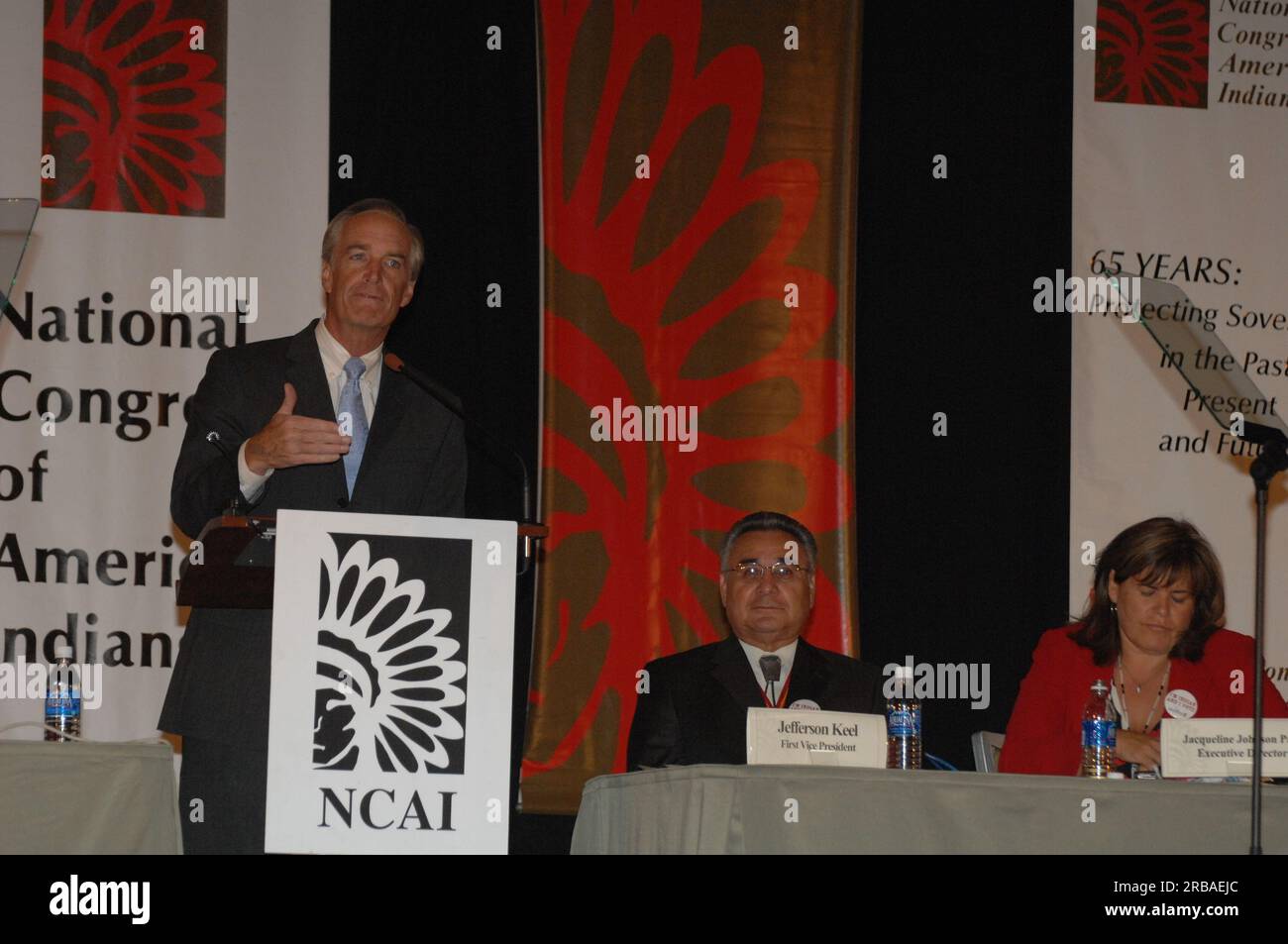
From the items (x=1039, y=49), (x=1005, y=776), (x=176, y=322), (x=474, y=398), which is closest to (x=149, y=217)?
(x=176, y=322)

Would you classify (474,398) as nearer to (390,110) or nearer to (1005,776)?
(390,110)

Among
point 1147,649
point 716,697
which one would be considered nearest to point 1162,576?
point 1147,649

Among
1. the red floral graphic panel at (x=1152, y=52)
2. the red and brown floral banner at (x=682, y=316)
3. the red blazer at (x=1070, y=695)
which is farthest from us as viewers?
the red floral graphic panel at (x=1152, y=52)

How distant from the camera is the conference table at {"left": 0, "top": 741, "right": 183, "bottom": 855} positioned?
Result: 2.09 meters

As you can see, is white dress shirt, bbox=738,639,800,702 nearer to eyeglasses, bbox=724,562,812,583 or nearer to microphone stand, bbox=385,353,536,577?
eyeglasses, bbox=724,562,812,583

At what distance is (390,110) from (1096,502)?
241 cm

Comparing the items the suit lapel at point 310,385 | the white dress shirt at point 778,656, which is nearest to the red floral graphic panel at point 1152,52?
the white dress shirt at point 778,656

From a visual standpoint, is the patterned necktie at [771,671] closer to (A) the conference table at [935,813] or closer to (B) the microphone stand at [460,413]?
(B) the microphone stand at [460,413]

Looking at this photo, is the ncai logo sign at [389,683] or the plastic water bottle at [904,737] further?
the plastic water bottle at [904,737]

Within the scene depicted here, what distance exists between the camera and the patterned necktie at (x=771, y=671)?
343 centimetres

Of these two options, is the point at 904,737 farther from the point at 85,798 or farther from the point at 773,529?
the point at 85,798

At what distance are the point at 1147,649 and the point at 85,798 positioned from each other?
7.26ft

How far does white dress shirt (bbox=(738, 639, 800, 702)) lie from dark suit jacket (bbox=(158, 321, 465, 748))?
0.76m

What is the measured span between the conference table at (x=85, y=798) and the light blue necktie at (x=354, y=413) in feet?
3.03
